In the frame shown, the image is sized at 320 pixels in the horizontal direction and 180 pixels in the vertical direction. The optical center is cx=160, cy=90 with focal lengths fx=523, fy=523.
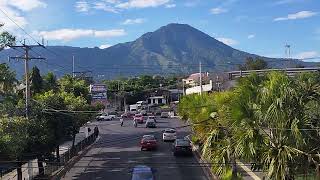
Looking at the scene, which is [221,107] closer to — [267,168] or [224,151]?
[224,151]

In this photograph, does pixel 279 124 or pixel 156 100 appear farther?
pixel 156 100

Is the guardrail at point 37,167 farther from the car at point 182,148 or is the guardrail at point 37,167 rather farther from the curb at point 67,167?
the car at point 182,148

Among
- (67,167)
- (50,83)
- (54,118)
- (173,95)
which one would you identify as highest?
(50,83)

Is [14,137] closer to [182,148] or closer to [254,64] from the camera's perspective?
[182,148]

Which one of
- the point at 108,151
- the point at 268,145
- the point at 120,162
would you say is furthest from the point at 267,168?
the point at 108,151

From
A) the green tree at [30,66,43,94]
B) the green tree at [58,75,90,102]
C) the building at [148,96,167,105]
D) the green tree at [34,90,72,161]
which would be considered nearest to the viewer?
the green tree at [34,90,72,161]

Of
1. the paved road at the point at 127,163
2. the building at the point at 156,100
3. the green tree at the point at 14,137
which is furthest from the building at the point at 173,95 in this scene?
the green tree at the point at 14,137

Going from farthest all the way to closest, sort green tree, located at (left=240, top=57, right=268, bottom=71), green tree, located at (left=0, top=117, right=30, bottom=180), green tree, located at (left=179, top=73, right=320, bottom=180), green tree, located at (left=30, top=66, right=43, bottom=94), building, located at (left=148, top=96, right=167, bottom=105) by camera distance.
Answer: building, located at (left=148, top=96, right=167, bottom=105), green tree, located at (left=240, top=57, right=268, bottom=71), green tree, located at (left=30, top=66, right=43, bottom=94), green tree, located at (left=0, top=117, right=30, bottom=180), green tree, located at (left=179, top=73, right=320, bottom=180)

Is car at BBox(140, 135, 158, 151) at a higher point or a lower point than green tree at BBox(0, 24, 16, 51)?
lower

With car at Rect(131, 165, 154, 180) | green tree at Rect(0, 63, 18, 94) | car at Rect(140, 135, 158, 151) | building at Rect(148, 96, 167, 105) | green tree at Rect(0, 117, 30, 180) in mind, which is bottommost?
building at Rect(148, 96, 167, 105)

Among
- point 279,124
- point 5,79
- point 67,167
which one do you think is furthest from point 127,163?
point 279,124

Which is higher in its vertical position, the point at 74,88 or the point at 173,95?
the point at 74,88

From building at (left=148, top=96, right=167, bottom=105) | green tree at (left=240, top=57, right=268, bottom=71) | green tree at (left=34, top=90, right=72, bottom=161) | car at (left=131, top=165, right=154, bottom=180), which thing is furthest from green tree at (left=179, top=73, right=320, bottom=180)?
building at (left=148, top=96, right=167, bottom=105)

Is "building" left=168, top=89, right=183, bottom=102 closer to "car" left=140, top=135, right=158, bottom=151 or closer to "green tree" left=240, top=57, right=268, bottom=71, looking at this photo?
"green tree" left=240, top=57, right=268, bottom=71
